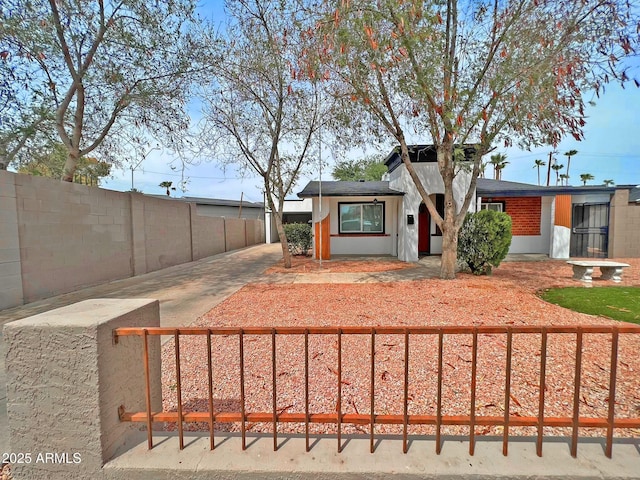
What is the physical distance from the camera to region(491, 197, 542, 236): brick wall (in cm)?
1337

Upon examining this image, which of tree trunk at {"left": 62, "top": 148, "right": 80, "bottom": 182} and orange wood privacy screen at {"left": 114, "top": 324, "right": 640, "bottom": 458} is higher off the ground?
tree trunk at {"left": 62, "top": 148, "right": 80, "bottom": 182}

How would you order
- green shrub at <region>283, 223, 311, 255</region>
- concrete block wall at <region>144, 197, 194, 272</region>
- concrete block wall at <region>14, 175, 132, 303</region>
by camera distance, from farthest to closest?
green shrub at <region>283, 223, 311, 255</region>, concrete block wall at <region>144, 197, 194, 272</region>, concrete block wall at <region>14, 175, 132, 303</region>

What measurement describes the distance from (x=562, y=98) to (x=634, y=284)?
5.57 metres

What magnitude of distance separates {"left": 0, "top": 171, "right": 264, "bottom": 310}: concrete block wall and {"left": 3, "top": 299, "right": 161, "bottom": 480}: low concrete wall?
620 centimetres

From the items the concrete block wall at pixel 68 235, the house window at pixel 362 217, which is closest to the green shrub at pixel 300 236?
the house window at pixel 362 217

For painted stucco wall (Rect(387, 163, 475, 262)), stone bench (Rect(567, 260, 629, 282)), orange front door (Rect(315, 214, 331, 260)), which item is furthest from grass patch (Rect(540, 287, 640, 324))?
orange front door (Rect(315, 214, 331, 260))

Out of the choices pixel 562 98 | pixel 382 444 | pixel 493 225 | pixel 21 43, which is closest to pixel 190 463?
pixel 382 444

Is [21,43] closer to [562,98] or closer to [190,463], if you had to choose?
[190,463]

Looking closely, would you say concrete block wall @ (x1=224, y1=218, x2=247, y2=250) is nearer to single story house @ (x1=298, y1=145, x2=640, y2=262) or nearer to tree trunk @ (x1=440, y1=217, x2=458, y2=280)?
single story house @ (x1=298, y1=145, x2=640, y2=262)

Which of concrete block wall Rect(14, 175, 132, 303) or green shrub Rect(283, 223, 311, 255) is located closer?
concrete block wall Rect(14, 175, 132, 303)

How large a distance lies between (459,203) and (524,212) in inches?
142

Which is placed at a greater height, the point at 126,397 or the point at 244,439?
the point at 126,397

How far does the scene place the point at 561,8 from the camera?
602 cm

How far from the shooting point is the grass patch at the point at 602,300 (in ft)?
17.5
